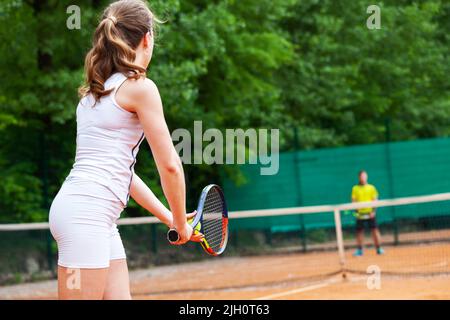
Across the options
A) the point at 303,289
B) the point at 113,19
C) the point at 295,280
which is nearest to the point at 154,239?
the point at 295,280

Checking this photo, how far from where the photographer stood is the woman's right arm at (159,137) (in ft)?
11.2

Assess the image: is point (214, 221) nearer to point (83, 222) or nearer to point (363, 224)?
point (83, 222)

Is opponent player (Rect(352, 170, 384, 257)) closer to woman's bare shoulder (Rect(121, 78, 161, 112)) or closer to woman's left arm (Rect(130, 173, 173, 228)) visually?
woman's left arm (Rect(130, 173, 173, 228))

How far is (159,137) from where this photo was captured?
11.3ft

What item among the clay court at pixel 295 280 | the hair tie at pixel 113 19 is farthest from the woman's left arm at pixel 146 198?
the clay court at pixel 295 280

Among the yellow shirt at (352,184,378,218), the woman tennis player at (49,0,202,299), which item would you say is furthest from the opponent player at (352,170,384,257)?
the woman tennis player at (49,0,202,299)

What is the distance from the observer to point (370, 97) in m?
25.5

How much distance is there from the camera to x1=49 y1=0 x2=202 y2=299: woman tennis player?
136 inches

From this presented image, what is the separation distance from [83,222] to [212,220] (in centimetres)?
114

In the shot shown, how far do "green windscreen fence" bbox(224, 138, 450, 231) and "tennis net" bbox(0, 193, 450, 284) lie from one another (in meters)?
0.06

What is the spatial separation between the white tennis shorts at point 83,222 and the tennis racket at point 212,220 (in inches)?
26.0

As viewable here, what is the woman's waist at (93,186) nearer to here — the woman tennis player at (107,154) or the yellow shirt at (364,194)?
the woman tennis player at (107,154)
